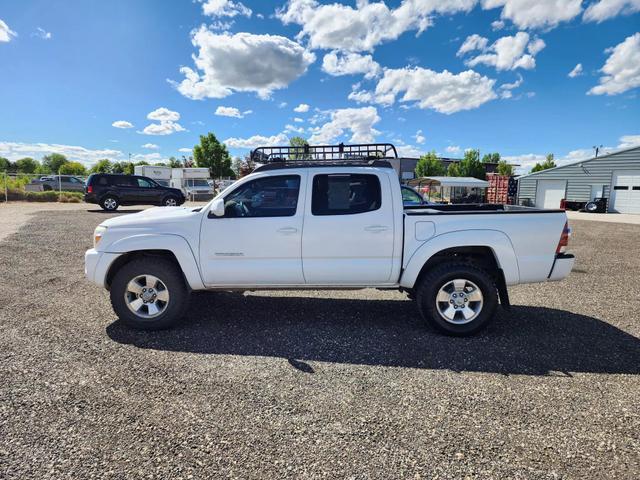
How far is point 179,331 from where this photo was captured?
13.9 feet

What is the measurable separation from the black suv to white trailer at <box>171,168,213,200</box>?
48.2 ft

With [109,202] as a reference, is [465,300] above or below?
below

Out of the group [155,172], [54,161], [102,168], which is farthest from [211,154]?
[54,161]

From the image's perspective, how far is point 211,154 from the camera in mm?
46469

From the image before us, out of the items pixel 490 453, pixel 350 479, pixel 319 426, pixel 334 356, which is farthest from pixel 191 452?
pixel 490 453

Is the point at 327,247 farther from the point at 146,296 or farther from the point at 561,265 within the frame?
the point at 561,265

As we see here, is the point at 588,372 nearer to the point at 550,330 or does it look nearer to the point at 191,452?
the point at 550,330

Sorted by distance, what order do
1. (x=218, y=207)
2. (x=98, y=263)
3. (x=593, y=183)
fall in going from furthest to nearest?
(x=593, y=183)
(x=98, y=263)
(x=218, y=207)

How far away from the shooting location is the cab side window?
416 cm

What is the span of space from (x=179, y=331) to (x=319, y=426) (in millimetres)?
2276

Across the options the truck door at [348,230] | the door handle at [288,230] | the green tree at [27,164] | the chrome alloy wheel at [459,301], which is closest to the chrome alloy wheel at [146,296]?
the door handle at [288,230]

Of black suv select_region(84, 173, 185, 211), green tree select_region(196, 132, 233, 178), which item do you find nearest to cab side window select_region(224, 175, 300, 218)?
black suv select_region(84, 173, 185, 211)

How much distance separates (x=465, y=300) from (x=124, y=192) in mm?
18457

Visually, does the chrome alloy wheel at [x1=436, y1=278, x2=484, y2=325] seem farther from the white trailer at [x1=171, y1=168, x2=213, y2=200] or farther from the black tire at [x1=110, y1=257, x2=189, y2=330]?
the white trailer at [x1=171, y1=168, x2=213, y2=200]
